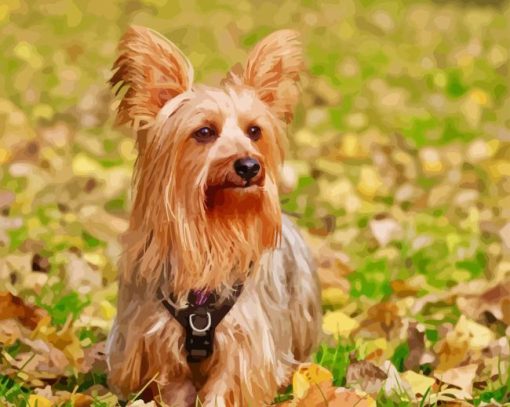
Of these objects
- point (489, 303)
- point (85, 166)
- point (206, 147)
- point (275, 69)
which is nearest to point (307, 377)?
point (206, 147)

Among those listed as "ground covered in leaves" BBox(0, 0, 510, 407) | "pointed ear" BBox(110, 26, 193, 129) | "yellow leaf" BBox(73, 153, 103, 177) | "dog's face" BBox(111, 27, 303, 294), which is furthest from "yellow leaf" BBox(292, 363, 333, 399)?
"yellow leaf" BBox(73, 153, 103, 177)

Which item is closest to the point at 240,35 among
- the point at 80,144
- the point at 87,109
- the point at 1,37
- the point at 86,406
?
the point at 1,37

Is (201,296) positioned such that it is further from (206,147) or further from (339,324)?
(339,324)

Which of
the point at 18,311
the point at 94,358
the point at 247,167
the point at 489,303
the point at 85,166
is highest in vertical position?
the point at 247,167

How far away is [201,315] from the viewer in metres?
4.43

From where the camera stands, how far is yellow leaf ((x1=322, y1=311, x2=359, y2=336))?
5.62 meters

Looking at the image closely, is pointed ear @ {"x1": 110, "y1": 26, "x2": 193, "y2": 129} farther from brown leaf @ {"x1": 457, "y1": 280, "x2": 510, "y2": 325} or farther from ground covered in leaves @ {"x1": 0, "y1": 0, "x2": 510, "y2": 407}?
brown leaf @ {"x1": 457, "y1": 280, "x2": 510, "y2": 325}

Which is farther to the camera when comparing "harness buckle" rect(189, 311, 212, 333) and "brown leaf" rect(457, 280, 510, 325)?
"brown leaf" rect(457, 280, 510, 325)

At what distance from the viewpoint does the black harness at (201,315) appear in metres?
4.42

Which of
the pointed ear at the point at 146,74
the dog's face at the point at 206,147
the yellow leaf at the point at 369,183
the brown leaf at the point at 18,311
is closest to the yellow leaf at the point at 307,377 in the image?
the dog's face at the point at 206,147

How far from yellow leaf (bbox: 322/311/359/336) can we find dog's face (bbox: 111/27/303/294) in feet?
4.42

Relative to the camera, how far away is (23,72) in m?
10.8

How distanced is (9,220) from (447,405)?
3286 mm

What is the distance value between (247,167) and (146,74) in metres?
0.50
